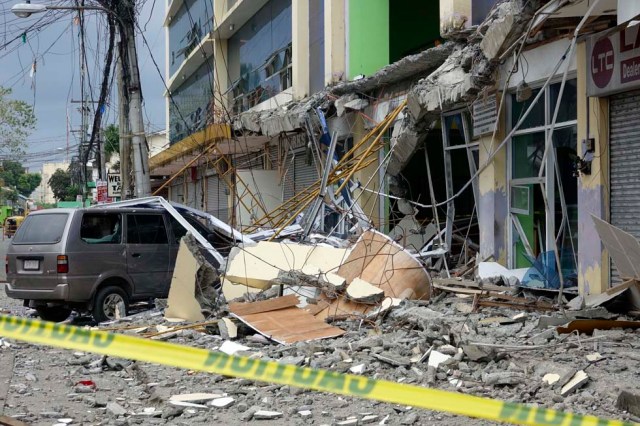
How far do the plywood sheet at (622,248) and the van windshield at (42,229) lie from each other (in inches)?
304

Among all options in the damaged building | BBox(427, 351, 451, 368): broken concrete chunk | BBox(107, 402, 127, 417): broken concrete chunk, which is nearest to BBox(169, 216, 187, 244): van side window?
the damaged building

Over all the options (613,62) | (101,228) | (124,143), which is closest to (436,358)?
(613,62)

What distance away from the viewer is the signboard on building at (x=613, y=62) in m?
9.59

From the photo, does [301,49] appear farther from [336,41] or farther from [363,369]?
[363,369]

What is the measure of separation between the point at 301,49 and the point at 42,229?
10674mm

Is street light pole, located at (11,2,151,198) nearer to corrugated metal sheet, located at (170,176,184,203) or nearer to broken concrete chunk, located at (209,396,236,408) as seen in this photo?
broken concrete chunk, located at (209,396,236,408)

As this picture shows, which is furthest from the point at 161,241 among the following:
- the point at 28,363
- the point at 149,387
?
the point at 149,387

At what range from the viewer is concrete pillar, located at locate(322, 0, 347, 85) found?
18.2 meters

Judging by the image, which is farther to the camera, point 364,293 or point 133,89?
point 133,89

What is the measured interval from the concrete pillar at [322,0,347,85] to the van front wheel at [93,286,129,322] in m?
8.24

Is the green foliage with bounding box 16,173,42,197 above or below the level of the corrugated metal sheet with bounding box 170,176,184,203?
above

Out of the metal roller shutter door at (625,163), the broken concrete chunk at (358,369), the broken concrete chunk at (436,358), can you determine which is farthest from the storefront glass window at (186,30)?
the broken concrete chunk at (436,358)

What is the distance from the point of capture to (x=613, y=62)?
9953 millimetres

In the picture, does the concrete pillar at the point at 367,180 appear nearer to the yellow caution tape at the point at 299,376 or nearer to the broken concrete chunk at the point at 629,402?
the broken concrete chunk at the point at 629,402
